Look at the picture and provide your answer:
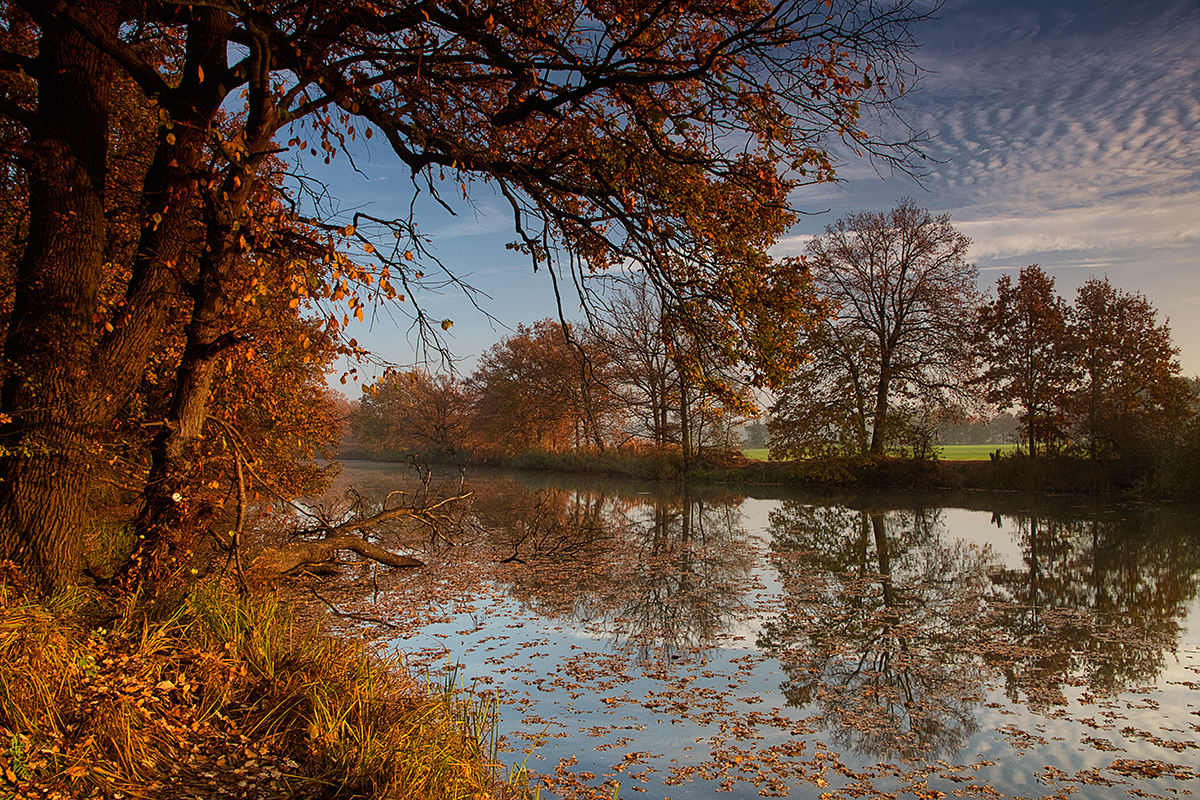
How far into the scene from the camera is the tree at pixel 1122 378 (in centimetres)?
2223

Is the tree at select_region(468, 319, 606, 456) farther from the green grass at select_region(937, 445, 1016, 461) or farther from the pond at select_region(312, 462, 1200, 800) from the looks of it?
the pond at select_region(312, 462, 1200, 800)

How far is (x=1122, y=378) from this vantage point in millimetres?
24734

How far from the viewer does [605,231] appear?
714 centimetres

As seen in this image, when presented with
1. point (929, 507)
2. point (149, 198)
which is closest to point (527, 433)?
point (929, 507)

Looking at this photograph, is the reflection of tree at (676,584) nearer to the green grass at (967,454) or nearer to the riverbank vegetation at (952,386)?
the riverbank vegetation at (952,386)

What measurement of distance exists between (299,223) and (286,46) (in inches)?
51.9

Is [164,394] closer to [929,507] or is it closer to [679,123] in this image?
[679,123]

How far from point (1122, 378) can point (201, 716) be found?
95.5 ft

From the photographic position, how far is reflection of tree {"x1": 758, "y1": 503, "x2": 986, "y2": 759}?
5758 mm

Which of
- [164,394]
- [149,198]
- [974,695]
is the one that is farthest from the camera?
[164,394]

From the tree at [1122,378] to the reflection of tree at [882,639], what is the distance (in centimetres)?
1177

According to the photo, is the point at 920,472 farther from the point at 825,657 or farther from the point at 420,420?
the point at 420,420

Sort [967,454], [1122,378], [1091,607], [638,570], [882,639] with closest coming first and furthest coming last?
[882,639] → [1091,607] → [638,570] → [1122,378] → [967,454]

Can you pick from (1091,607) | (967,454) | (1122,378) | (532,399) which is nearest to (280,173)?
(1091,607)
